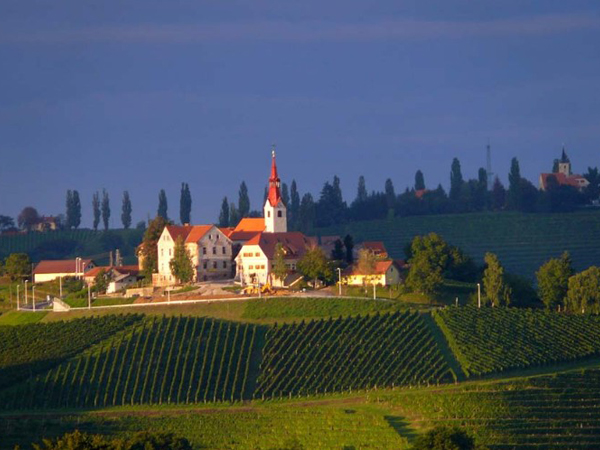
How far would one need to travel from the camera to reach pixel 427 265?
85375 mm

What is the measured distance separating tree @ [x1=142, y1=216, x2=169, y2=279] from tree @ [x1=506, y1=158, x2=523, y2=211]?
38.8 metres

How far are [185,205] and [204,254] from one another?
112 ft

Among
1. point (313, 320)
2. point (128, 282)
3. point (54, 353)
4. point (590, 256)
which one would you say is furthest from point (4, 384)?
point (590, 256)

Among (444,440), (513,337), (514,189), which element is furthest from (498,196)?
(444,440)

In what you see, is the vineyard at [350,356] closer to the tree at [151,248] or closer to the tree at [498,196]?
the tree at [151,248]

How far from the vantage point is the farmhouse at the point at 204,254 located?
94.1m

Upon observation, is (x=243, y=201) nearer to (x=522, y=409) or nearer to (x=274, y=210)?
(x=274, y=210)

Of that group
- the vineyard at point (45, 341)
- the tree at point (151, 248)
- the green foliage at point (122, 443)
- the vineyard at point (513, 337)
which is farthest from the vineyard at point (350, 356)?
the tree at point (151, 248)

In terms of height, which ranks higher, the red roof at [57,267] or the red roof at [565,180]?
the red roof at [565,180]

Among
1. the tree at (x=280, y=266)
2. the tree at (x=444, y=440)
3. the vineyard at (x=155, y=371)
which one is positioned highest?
the tree at (x=280, y=266)

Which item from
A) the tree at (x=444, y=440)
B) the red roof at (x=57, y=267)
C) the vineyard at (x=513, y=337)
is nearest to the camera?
the tree at (x=444, y=440)

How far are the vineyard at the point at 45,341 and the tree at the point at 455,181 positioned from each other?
2406 inches

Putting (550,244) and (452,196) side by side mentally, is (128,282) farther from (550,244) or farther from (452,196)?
(452,196)

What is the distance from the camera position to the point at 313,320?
78188 mm
